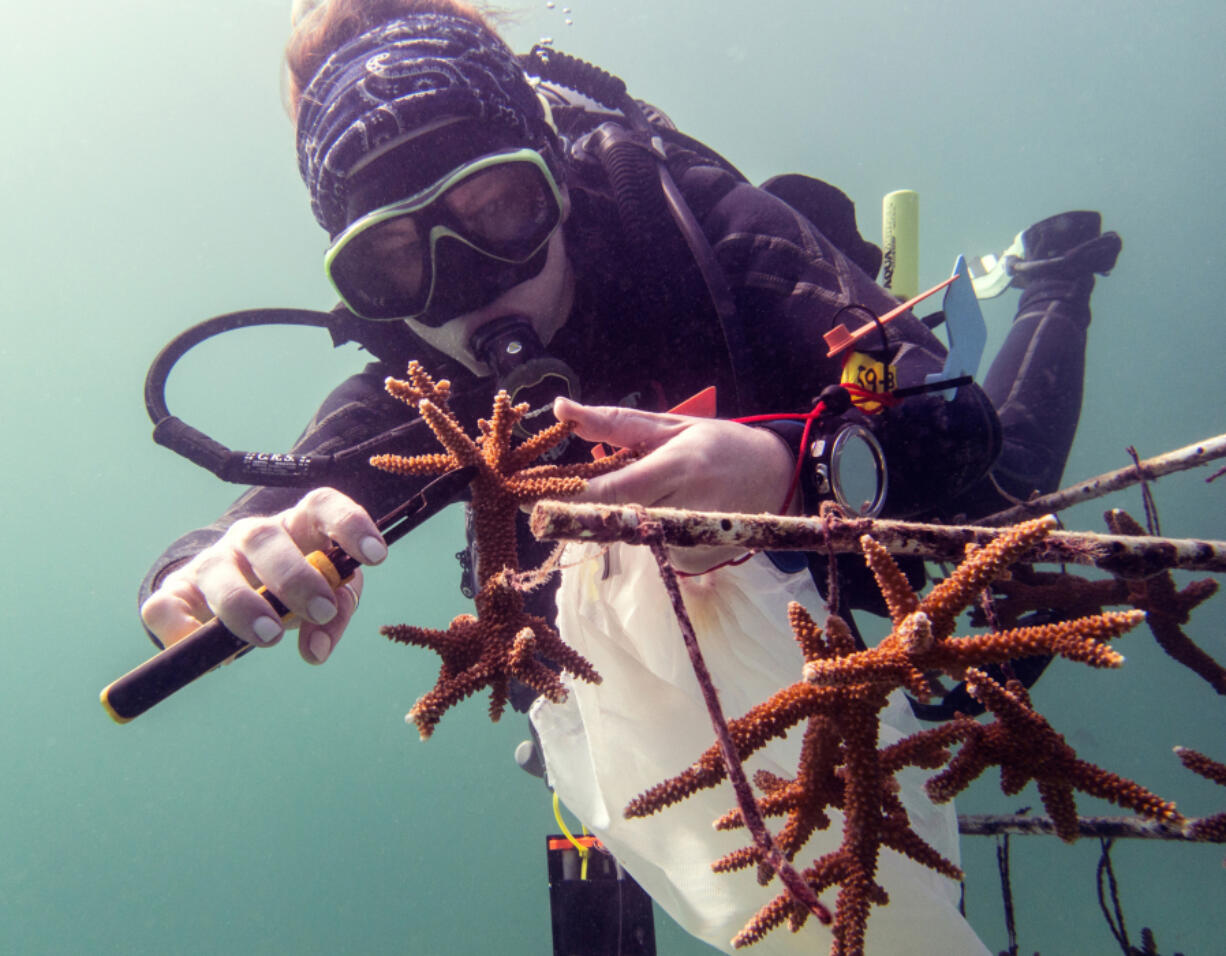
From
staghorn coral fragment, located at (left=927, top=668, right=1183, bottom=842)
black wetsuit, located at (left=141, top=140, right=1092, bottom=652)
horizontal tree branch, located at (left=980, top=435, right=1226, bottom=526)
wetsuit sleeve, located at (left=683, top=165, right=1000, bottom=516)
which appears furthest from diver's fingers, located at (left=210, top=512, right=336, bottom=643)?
horizontal tree branch, located at (left=980, top=435, right=1226, bottom=526)

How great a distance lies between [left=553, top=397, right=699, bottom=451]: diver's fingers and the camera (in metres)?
1.19

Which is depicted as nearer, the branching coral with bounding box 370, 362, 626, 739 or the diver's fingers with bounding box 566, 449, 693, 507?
the branching coral with bounding box 370, 362, 626, 739

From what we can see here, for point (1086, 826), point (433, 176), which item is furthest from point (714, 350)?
point (1086, 826)

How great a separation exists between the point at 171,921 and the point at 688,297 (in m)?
42.7

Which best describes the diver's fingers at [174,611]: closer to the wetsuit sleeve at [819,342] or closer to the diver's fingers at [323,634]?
the diver's fingers at [323,634]

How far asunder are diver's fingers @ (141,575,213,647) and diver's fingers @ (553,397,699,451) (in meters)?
1.14

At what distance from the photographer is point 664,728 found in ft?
6.85

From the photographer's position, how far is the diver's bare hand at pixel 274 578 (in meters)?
1.16

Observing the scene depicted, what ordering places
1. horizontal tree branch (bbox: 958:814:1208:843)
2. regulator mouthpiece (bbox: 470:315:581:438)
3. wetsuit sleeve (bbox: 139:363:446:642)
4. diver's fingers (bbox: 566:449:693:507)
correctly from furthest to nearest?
wetsuit sleeve (bbox: 139:363:446:642) < regulator mouthpiece (bbox: 470:315:581:438) < horizontal tree branch (bbox: 958:814:1208:843) < diver's fingers (bbox: 566:449:693:507)

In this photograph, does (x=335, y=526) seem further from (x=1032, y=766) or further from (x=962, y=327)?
(x=962, y=327)

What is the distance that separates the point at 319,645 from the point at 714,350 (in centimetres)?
231

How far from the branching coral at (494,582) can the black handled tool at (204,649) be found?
0.20ft

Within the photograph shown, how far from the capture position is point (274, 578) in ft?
4.05

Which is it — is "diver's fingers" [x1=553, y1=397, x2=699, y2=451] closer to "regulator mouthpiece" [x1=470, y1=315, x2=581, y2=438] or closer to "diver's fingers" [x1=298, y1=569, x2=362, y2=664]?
"diver's fingers" [x1=298, y1=569, x2=362, y2=664]
